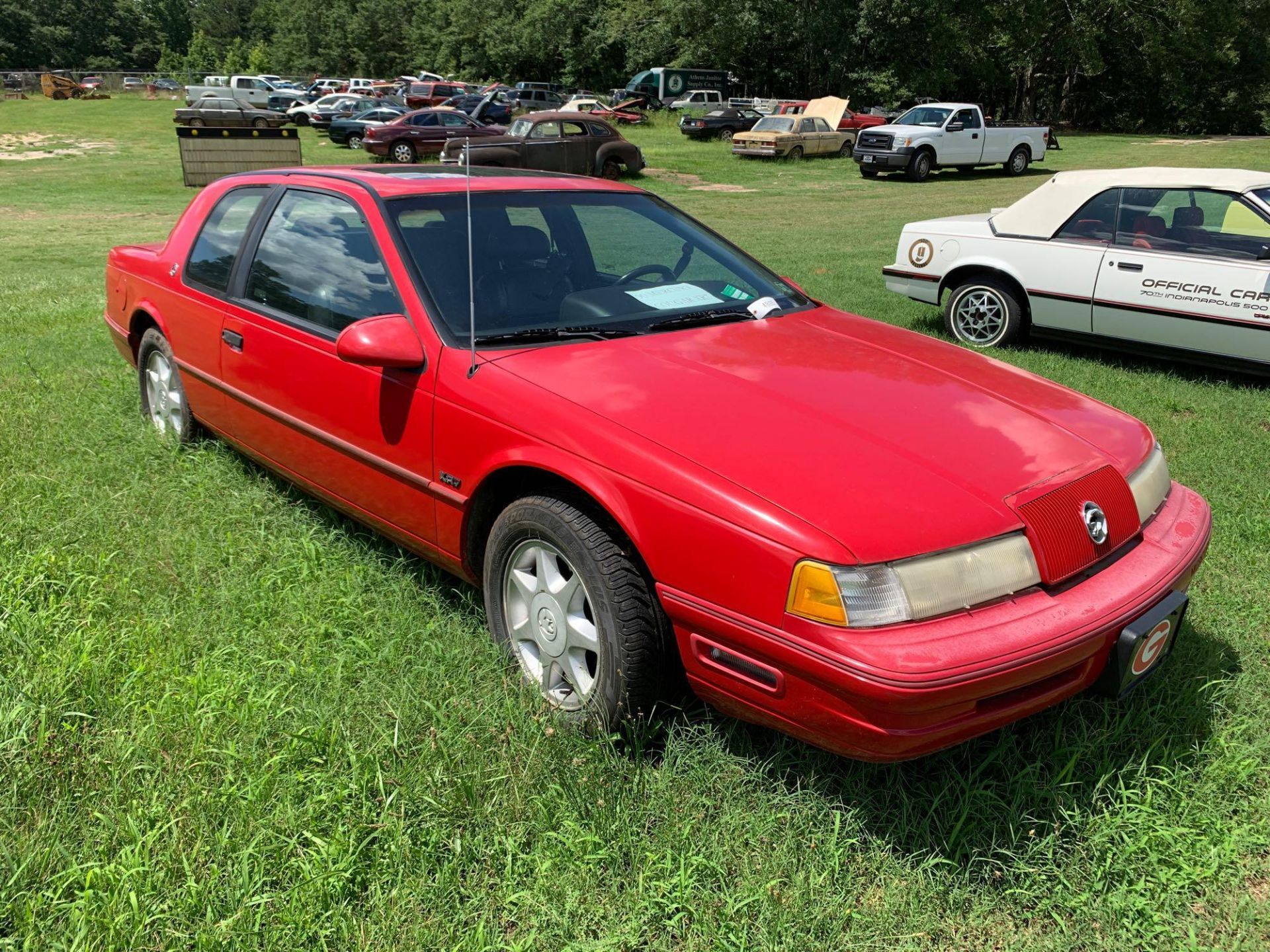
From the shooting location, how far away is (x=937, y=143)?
24812 mm

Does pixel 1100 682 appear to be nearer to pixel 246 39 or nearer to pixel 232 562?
pixel 232 562

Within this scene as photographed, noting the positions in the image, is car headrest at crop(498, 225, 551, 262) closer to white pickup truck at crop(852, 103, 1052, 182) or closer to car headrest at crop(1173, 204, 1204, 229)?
car headrest at crop(1173, 204, 1204, 229)

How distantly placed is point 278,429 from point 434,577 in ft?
2.80

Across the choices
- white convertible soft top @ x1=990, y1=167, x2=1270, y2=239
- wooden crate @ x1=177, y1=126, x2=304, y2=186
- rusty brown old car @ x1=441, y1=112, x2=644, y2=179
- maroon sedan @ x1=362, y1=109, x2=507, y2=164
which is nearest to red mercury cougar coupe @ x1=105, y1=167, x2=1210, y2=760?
white convertible soft top @ x1=990, y1=167, x2=1270, y2=239

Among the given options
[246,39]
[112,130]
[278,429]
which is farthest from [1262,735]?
[246,39]

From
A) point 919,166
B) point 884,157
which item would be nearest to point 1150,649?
point 884,157

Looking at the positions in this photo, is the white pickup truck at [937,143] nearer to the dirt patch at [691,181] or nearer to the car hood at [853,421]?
the dirt patch at [691,181]

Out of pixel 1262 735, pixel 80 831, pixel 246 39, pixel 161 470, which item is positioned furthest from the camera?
pixel 246 39

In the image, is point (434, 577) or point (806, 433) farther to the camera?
point (434, 577)

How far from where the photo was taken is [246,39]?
350 ft

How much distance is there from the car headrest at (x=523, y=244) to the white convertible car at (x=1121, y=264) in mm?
4700

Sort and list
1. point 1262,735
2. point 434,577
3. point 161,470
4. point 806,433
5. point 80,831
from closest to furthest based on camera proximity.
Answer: point 80,831
point 806,433
point 1262,735
point 434,577
point 161,470

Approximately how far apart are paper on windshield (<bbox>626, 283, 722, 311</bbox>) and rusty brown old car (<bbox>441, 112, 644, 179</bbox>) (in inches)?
708

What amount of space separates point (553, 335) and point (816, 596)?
4.48ft
